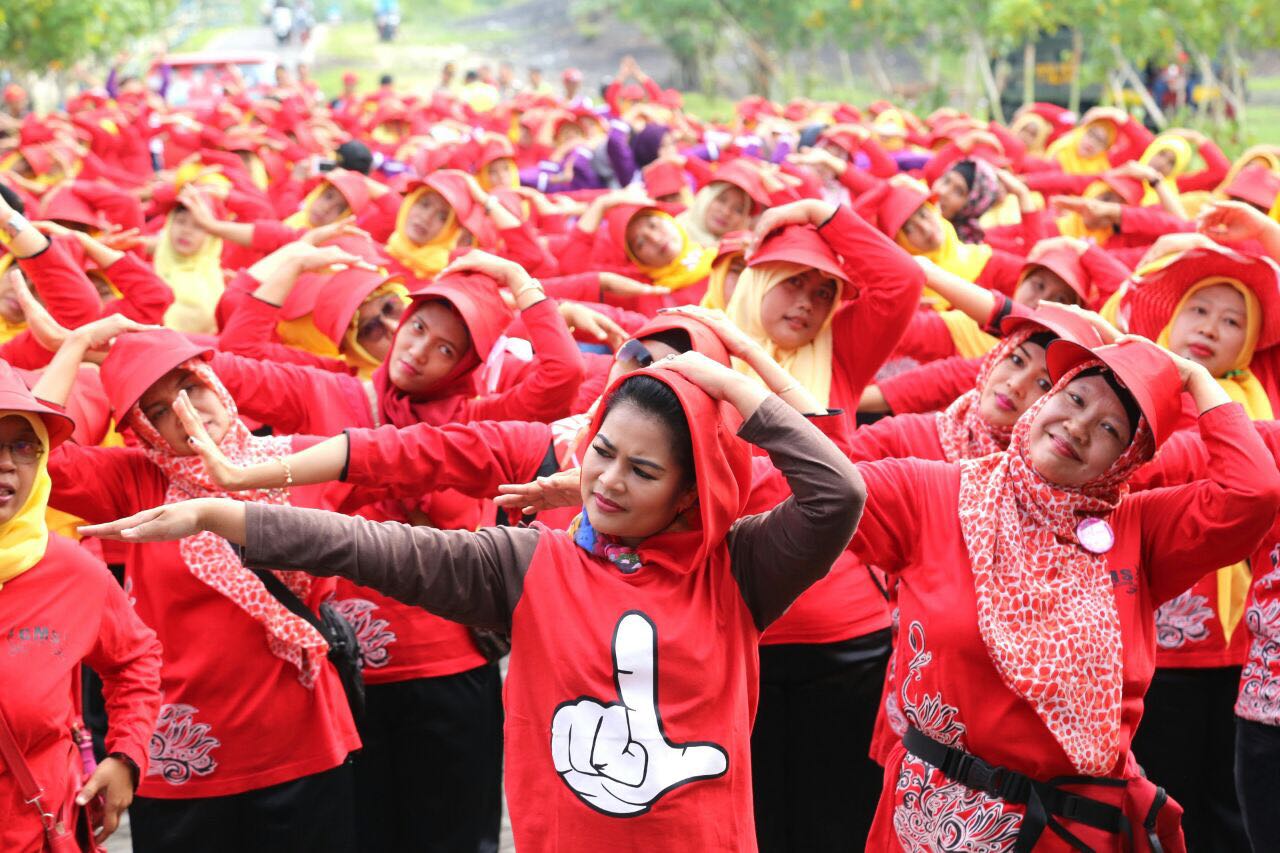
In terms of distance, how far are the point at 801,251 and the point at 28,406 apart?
7.23ft

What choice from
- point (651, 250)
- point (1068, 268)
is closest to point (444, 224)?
point (651, 250)

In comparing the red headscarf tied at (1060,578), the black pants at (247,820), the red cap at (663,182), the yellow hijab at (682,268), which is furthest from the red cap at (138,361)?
the red cap at (663,182)

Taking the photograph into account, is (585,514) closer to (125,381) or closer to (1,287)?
(125,381)

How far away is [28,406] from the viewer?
9.30 feet

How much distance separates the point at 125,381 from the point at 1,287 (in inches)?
86.6

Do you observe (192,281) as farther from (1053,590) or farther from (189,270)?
(1053,590)

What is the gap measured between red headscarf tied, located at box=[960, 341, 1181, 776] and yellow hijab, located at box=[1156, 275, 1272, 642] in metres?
1.15

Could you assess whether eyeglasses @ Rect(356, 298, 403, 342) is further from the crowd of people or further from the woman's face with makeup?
the woman's face with makeup

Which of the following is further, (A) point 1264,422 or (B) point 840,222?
(B) point 840,222

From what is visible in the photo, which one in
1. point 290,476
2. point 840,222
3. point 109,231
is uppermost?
point 840,222

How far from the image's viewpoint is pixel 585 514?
8.63 feet

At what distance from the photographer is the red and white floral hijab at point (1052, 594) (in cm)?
285

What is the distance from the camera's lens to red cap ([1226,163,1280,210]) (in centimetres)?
691

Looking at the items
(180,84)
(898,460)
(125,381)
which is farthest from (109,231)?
(180,84)
